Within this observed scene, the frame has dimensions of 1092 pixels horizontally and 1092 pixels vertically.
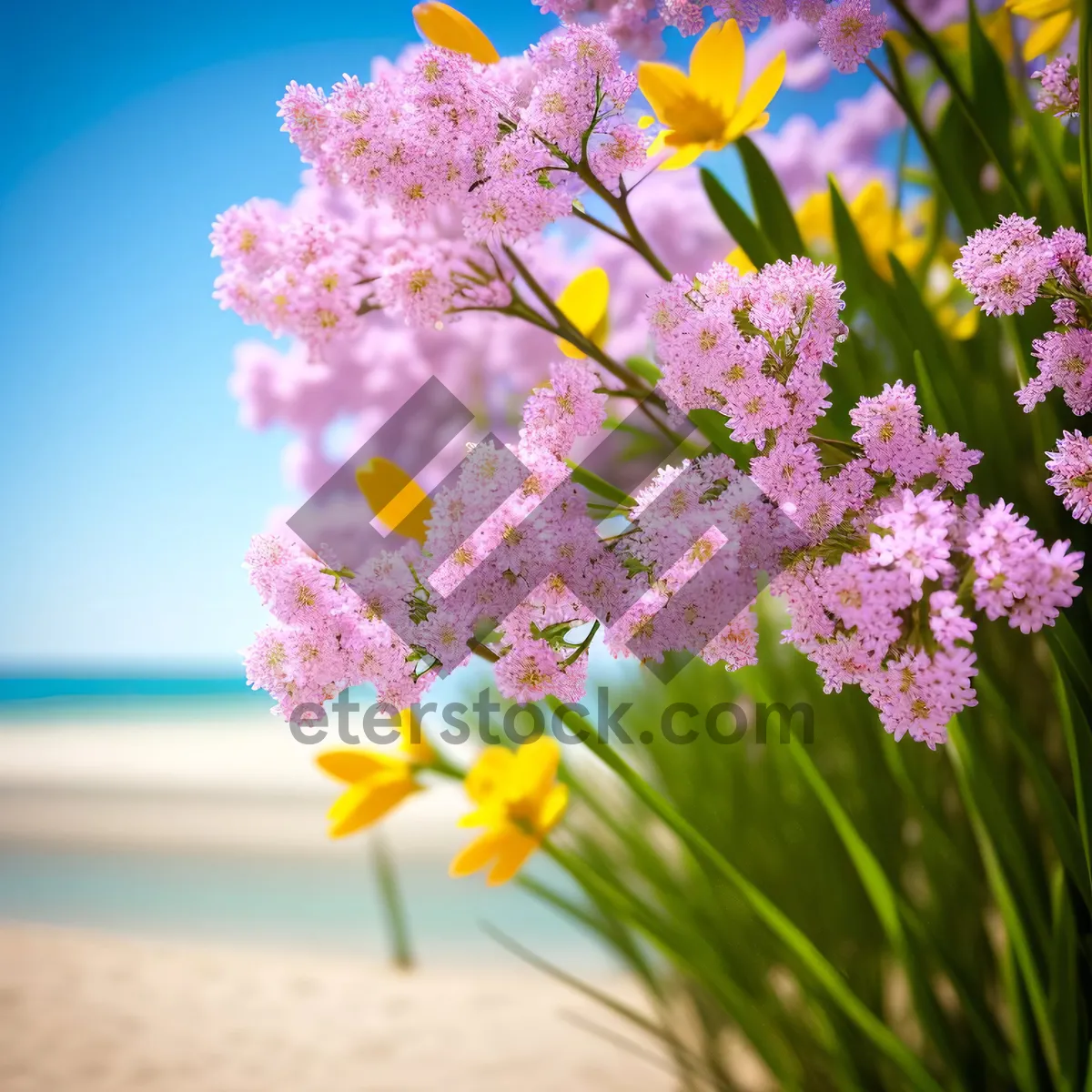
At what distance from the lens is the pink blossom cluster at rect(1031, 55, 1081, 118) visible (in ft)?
1.05

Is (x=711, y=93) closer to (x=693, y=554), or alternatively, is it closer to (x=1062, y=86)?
(x=1062, y=86)

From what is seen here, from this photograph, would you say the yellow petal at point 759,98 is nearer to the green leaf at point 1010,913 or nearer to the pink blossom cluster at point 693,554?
the pink blossom cluster at point 693,554

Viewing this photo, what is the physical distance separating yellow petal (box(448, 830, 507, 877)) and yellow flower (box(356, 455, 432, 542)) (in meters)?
0.19

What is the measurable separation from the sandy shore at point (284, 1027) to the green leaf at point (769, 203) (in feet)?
2.42

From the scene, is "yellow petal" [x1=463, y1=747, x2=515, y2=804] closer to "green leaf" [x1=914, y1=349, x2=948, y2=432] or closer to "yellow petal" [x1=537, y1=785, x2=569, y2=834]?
"yellow petal" [x1=537, y1=785, x2=569, y2=834]

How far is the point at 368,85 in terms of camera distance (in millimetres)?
307

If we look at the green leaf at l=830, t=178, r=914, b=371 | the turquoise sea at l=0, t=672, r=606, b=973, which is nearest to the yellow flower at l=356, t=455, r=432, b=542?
the green leaf at l=830, t=178, r=914, b=371

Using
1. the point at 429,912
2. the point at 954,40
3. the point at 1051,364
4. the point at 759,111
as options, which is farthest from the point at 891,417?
the point at 429,912

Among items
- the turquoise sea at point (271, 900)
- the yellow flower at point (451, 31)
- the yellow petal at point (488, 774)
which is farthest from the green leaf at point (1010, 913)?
the turquoise sea at point (271, 900)

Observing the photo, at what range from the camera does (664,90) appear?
0.36 m

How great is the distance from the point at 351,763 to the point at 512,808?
98 millimetres

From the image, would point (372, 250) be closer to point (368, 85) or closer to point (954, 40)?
point (368, 85)

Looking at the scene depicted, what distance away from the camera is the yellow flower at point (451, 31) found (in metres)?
0.30

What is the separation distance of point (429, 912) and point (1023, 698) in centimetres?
187
